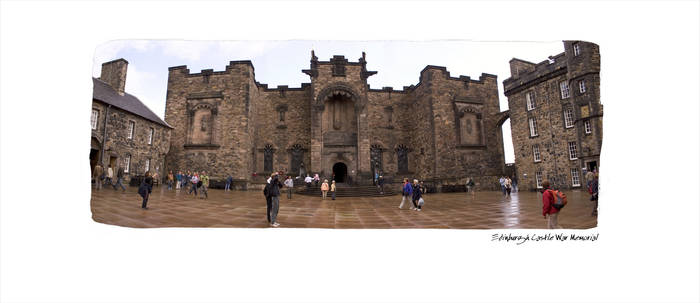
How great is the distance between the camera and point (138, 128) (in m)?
5.21

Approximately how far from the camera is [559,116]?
14.2ft

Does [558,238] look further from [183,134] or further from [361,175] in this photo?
[361,175]

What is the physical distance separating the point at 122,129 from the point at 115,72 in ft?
6.45

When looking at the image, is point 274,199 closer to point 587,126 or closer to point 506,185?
point 587,126

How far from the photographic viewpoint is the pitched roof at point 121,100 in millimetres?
3725

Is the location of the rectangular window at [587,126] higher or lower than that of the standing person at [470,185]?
higher

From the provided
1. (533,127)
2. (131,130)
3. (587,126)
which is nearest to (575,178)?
(533,127)

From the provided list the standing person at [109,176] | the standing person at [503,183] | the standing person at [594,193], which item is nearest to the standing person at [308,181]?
the standing person at [503,183]

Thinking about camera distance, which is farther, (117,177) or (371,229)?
(117,177)

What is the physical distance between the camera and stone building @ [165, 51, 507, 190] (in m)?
5.76

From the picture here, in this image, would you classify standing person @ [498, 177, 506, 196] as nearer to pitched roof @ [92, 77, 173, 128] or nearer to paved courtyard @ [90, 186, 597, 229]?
paved courtyard @ [90, 186, 597, 229]

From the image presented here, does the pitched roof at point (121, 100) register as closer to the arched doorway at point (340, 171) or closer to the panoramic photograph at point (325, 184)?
the panoramic photograph at point (325, 184)

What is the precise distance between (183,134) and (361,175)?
10.5 meters
